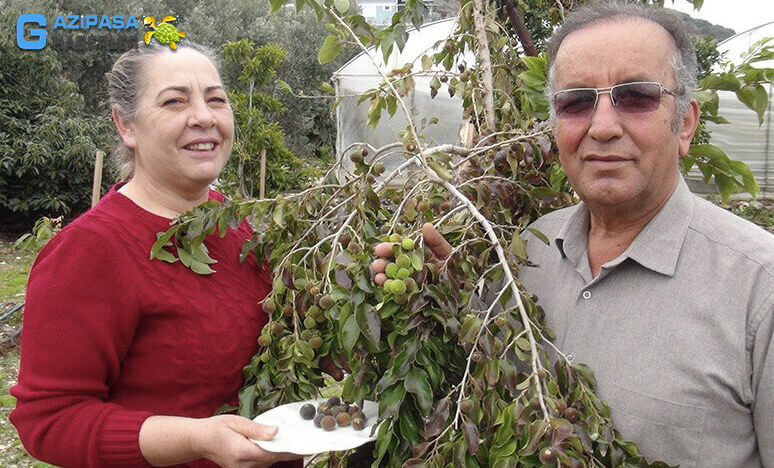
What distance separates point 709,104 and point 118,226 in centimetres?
201

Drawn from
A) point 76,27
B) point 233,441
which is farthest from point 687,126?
point 76,27

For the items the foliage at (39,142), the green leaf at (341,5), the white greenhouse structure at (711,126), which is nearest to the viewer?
the green leaf at (341,5)

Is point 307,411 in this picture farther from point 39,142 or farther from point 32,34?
point 32,34

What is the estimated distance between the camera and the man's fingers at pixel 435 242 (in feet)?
5.85

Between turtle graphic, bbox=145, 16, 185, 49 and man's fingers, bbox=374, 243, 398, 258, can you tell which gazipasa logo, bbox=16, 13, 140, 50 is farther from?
man's fingers, bbox=374, 243, 398, 258

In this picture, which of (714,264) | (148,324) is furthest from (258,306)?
(714,264)

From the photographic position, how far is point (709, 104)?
7.92 ft

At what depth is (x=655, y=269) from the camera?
1.71m

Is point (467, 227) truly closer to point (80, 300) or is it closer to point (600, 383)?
point (600, 383)

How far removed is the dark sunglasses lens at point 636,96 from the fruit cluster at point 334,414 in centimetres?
105

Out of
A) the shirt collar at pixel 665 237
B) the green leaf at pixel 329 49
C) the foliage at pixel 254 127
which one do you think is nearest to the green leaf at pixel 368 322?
the shirt collar at pixel 665 237

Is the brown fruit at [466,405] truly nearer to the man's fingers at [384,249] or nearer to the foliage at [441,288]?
the foliage at [441,288]

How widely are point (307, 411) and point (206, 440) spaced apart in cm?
28

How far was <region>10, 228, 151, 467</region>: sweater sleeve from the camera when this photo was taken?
73.3 inches
